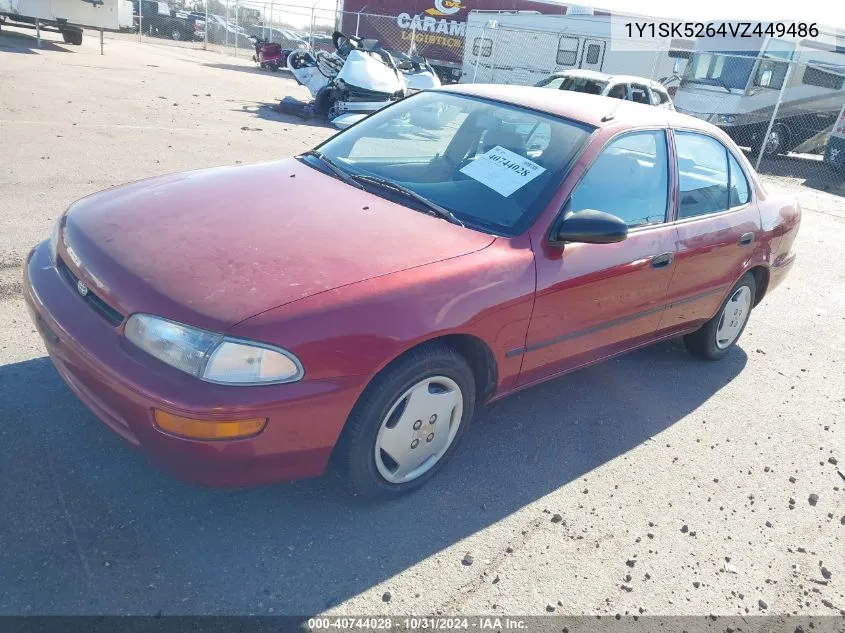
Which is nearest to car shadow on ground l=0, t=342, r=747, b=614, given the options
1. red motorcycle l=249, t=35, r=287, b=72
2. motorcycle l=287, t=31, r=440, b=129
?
motorcycle l=287, t=31, r=440, b=129

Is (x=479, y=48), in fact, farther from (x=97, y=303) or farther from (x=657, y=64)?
(x=97, y=303)

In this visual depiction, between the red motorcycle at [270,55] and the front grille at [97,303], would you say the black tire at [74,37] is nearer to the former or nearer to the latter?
the red motorcycle at [270,55]

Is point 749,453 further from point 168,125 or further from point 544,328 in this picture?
point 168,125

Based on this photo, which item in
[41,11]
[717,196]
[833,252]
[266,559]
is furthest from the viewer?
[41,11]

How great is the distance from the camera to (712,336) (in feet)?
14.5

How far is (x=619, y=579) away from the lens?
257 cm

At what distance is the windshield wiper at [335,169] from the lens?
331 centimetres

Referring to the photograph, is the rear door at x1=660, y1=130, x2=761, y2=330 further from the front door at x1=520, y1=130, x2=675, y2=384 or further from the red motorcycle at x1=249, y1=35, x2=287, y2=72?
the red motorcycle at x1=249, y1=35, x2=287, y2=72

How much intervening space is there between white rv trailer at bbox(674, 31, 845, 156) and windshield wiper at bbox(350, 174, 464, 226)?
14478 millimetres

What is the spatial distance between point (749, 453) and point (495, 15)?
23.7 metres

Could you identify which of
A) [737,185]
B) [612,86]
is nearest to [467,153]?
[737,185]

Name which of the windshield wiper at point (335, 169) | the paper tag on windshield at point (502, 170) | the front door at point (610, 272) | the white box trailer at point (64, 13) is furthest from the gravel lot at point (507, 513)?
the white box trailer at point (64, 13)

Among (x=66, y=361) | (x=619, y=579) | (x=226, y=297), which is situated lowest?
(x=619, y=579)

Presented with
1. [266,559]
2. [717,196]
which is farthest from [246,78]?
[266,559]
